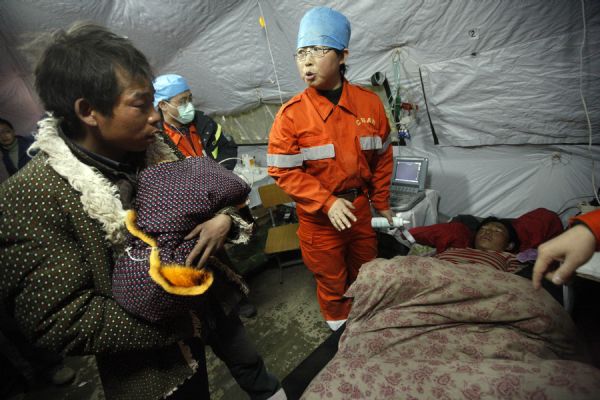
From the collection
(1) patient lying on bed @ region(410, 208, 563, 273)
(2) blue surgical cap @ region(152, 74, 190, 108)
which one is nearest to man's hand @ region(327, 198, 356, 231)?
(1) patient lying on bed @ region(410, 208, 563, 273)

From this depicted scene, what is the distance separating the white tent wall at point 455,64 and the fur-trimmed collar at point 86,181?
1244mm

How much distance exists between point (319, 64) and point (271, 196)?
1610 millimetres

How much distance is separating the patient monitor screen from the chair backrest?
110 centimetres

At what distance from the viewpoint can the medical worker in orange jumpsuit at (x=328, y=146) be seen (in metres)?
1.65

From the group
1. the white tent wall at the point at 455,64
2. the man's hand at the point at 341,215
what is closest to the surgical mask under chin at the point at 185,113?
the white tent wall at the point at 455,64

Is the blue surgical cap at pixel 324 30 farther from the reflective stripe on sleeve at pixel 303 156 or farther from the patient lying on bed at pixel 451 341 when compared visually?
the patient lying on bed at pixel 451 341

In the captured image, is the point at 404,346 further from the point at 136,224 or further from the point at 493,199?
the point at 493,199

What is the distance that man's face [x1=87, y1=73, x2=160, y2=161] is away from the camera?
0.84 meters

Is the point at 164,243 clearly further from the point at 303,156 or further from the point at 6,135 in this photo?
the point at 6,135

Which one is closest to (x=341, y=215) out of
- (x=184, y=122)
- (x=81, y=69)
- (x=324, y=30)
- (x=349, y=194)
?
(x=349, y=194)

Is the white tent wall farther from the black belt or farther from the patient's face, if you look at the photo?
the black belt

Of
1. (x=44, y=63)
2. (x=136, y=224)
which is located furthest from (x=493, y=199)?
(x=44, y=63)

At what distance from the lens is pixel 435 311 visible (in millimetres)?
1359

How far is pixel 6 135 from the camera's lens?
297cm
